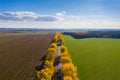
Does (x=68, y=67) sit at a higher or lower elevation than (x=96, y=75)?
higher

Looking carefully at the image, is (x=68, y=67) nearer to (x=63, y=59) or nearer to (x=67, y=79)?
(x=67, y=79)

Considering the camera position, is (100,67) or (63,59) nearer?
(63,59)

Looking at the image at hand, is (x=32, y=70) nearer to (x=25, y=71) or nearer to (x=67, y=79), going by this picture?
(x=25, y=71)

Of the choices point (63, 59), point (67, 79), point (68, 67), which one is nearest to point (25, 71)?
point (63, 59)

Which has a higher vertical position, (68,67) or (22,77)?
(68,67)

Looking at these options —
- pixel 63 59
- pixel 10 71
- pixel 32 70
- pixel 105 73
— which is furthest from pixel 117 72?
pixel 10 71

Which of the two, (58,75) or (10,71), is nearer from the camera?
(58,75)

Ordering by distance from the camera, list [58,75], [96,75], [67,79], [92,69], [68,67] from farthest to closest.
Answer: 1. [92,69]
2. [96,75]
3. [58,75]
4. [68,67]
5. [67,79]

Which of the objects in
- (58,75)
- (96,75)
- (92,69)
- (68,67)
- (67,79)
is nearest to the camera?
(67,79)
